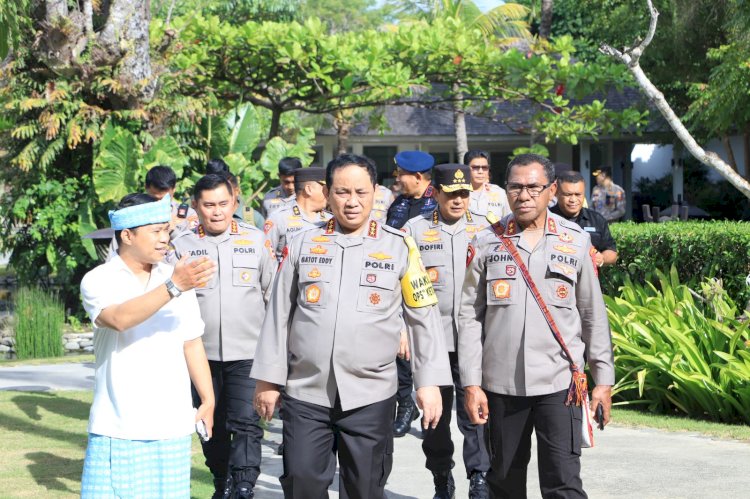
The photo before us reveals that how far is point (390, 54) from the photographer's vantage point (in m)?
16.7

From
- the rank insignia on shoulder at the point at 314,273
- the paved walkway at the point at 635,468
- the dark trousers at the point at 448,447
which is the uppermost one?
the rank insignia on shoulder at the point at 314,273

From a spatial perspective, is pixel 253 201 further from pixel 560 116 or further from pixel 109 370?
pixel 109 370

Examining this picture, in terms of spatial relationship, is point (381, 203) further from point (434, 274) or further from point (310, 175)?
point (434, 274)

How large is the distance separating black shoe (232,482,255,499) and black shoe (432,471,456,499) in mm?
1156

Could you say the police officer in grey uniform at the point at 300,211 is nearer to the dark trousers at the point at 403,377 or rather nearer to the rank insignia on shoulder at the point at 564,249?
the dark trousers at the point at 403,377

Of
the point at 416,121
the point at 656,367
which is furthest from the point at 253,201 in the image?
the point at 416,121

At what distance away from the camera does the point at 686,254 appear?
1051cm

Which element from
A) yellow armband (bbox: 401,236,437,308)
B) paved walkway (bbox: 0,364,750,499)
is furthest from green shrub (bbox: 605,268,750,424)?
yellow armband (bbox: 401,236,437,308)

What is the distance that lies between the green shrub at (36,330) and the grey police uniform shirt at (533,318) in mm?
10773

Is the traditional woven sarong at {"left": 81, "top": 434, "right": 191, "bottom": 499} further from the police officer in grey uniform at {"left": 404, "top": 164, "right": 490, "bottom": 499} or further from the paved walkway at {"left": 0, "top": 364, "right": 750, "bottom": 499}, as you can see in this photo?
the police officer in grey uniform at {"left": 404, "top": 164, "right": 490, "bottom": 499}

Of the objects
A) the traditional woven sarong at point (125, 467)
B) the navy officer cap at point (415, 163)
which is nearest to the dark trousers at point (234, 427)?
the traditional woven sarong at point (125, 467)

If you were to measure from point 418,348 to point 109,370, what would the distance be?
55.4 inches

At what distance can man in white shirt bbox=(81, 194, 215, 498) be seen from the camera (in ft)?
14.4

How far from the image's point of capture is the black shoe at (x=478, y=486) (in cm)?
670
